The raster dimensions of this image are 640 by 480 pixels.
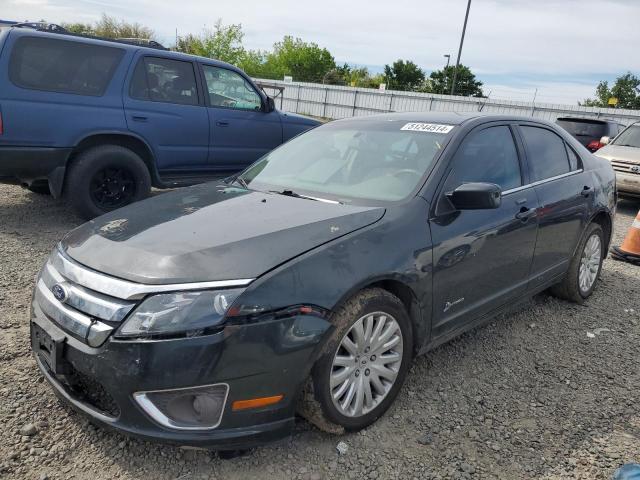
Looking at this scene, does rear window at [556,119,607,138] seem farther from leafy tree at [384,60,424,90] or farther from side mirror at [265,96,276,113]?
leafy tree at [384,60,424,90]

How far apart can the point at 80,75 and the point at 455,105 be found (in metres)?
22.5

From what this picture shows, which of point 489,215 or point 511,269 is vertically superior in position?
point 489,215

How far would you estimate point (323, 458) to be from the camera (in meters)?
2.41

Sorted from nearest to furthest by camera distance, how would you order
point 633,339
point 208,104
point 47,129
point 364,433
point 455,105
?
point 364,433 → point 633,339 → point 47,129 → point 208,104 → point 455,105

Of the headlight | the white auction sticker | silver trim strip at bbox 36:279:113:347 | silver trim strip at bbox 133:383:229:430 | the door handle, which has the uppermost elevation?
the white auction sticker

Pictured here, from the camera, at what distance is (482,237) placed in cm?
310

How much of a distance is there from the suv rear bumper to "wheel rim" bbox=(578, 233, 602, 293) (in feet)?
16.3

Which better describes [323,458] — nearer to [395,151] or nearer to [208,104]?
[395,151]

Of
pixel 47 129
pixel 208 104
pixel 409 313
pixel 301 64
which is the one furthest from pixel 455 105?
pixel 301 64

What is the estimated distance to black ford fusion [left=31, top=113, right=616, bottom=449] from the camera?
6.79ft

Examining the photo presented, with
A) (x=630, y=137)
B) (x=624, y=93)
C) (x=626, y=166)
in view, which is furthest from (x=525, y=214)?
(x=624, y=93)

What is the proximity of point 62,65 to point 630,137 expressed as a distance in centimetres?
965

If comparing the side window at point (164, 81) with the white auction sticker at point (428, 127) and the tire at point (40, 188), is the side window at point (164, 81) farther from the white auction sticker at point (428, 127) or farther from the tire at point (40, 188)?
the white auction sticker at point (428, 127)

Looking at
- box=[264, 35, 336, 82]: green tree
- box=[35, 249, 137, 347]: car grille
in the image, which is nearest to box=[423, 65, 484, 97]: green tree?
box=[264, 35, 336, 82]: green tree
